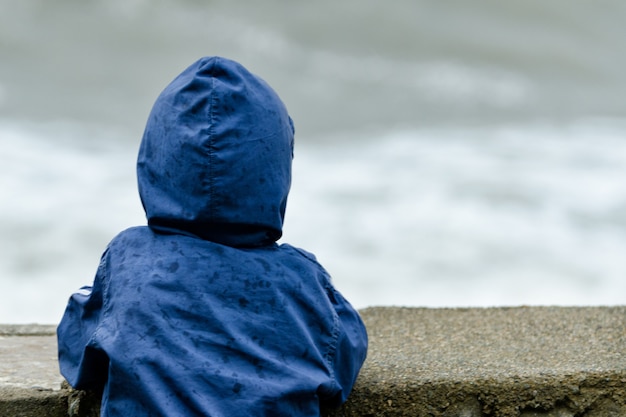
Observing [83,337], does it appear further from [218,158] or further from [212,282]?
[218,158]

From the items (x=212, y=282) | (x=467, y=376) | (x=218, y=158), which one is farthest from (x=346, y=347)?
(x=218, y=158)

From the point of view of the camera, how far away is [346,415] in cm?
296

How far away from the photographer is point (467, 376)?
303 centimetres

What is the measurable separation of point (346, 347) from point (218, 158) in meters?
0.69

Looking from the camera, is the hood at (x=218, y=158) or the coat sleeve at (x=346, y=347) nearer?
the hood at (x=218, y=158)

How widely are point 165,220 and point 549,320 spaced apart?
2128mm

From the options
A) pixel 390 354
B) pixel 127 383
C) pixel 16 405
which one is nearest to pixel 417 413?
pixel 390 354

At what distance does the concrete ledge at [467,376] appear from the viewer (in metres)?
2.98

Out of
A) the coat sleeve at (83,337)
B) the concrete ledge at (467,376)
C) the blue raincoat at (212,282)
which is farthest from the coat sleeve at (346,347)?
the coat sleeve at (83,337)

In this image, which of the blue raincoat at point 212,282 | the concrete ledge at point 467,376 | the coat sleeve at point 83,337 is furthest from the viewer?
the concrete ledge at point 467,376

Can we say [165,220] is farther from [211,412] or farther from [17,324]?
[17,324]

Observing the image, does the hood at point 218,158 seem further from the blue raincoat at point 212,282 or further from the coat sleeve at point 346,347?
Result: the coat sleeve at point 346,347

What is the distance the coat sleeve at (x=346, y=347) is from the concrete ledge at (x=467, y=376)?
0.26 metres

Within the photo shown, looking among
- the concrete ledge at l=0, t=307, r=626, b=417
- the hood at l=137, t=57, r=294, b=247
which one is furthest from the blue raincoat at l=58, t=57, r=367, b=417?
the concrete ledge at l=0, t=307, r=626, b=417
